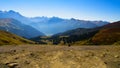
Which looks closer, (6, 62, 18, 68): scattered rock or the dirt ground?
(6, 62, 18, 68): scattered rock

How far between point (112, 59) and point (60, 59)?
369 cm

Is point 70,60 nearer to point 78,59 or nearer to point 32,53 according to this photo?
point 78,59

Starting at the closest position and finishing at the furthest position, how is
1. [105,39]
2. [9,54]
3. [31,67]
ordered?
1. [31,67]
2. [9,54]
3. [105,39]

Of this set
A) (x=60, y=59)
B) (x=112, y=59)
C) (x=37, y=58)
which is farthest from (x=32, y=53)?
(x=112, y=59)

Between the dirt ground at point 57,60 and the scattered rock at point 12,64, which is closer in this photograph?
the scattered rock at point 12,64

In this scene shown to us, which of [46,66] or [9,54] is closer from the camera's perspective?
[46,66]

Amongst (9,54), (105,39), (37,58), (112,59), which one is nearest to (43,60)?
(37,58)

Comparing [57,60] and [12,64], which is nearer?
[12,64]

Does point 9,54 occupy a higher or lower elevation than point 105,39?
higher

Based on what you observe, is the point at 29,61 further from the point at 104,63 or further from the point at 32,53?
the point at 104,63

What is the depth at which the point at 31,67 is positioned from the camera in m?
12.3

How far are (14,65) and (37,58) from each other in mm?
1656

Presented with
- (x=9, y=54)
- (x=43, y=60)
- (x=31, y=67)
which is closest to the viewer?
(x=31, y=67)

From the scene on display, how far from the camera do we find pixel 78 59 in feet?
45.2
